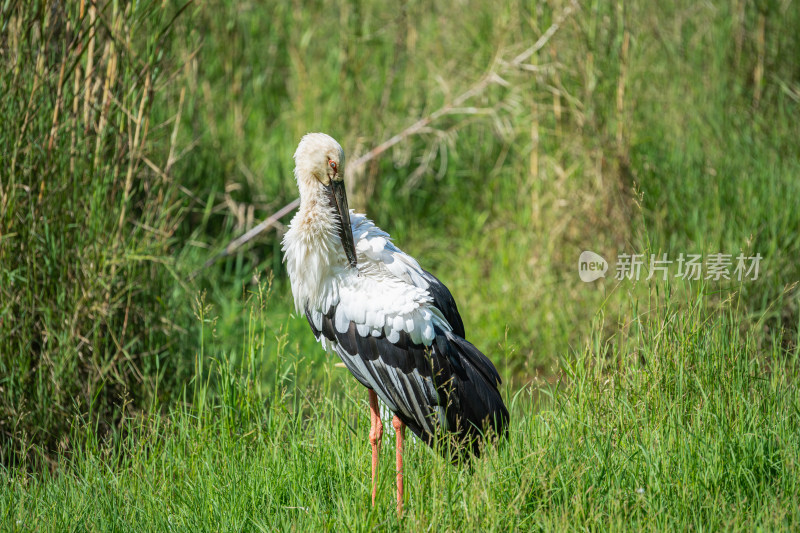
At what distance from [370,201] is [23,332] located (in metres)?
3.38

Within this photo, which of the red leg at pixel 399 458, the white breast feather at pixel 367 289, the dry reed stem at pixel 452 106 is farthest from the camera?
the dry reed stem at pixel 452 106

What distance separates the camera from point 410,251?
6.68 m

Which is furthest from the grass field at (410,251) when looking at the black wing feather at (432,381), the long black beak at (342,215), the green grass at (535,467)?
the long black beak at (342,215)

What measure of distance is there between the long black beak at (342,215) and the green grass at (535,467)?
0.64 metres

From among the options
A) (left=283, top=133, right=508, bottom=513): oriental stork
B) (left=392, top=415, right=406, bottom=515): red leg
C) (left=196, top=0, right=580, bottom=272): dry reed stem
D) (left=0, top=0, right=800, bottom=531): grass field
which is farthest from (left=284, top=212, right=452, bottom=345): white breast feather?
(left=196, top=0, right=580, bottom=272): dry reed stem

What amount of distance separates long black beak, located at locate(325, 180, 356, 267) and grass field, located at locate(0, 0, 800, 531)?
19.1 inches

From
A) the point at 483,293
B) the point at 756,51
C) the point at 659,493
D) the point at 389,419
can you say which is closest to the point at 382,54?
the point at 483,293

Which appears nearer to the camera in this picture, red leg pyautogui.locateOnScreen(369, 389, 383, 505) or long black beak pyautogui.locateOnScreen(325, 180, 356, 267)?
red leg pyautogui.locateOnScreen(369, 389, 383, 505)

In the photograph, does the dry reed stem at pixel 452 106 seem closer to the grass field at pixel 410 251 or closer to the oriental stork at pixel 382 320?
the grass field at pixel 410 251

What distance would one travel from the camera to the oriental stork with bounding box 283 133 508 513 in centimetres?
352

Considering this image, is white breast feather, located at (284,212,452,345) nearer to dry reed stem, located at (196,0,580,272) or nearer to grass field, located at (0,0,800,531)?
grass field, located at (0,0,800,531)

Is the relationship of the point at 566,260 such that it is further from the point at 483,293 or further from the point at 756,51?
the point at 756,51

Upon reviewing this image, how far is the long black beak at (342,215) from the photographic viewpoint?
366cm

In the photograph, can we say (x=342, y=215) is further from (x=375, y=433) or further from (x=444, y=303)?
→ (x=375, y=433)
